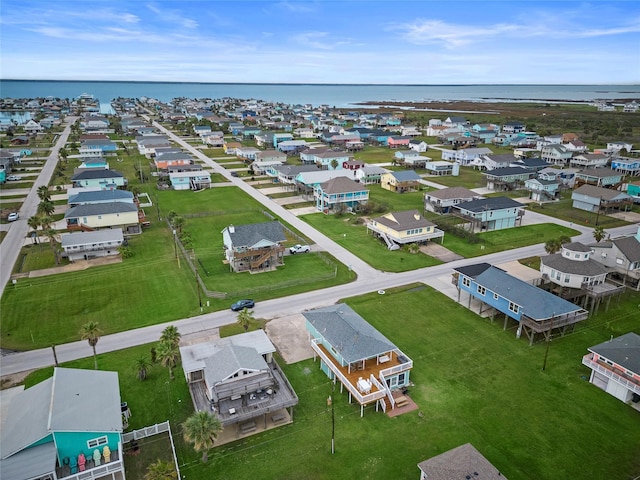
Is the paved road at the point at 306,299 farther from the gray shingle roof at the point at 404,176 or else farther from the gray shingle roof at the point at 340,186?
the gray shingle roof at the point at 404,176

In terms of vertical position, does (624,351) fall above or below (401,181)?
below

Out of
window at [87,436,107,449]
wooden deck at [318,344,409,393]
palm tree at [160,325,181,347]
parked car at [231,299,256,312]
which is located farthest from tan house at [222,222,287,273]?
window at [87,436,107,449]

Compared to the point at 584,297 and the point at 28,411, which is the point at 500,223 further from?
the point at 28,411

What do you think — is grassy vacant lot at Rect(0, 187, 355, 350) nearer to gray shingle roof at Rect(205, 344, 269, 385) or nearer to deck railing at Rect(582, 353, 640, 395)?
gray shingle roof at Rect(205, 344, 269, 385)

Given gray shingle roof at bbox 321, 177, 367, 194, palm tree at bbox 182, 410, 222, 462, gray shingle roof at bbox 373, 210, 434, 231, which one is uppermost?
gray shingle roof at bbox 321, 177, 367, 194

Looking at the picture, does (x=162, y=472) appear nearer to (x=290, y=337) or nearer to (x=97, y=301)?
(x=290, y=337)

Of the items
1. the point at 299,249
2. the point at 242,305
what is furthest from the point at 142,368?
the point at 299,249

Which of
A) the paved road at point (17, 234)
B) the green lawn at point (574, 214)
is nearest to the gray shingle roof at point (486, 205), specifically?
the green lawn at point (574, 214)

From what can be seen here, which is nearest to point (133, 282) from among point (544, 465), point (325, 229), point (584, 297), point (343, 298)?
point (343, 298)
